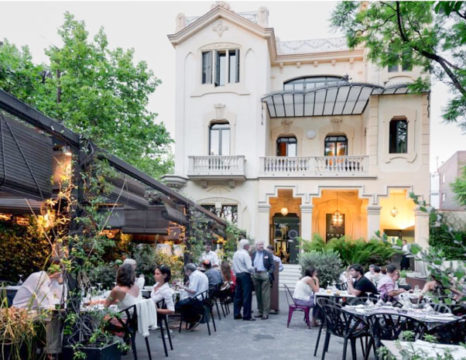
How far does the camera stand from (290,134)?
20.2m

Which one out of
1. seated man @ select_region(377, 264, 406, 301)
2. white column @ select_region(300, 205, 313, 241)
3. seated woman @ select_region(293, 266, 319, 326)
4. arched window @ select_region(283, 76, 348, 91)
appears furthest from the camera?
arched window @ select_region(283, 76, 348, 91)

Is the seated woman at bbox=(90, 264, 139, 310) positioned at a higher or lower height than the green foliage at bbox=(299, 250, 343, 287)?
higher

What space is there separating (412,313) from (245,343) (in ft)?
9.16

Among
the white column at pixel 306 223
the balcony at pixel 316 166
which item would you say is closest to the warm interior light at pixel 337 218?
the balcony at pixel 316 166

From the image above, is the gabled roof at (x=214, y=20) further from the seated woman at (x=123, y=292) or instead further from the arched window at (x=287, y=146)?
the seated woman at (x=123, y=292)

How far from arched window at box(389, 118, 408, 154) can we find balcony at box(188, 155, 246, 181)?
6889 millimetres

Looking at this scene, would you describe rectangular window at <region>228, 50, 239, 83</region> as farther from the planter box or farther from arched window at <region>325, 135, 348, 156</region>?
the planter box

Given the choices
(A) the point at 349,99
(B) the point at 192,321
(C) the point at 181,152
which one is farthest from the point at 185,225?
(A) the point at 349,99

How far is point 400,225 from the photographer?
18.9 meters

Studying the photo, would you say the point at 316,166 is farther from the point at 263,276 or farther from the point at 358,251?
the point at 263,276

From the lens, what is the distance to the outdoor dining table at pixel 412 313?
5359 mm

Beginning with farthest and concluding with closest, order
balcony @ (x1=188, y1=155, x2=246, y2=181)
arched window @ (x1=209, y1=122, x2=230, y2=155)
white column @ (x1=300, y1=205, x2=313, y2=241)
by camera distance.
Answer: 1. arched window @ (x1=209, y1=122, x2=230, y2=155)
2. balcony @ (x1=188, y1=155, x2=246, y2=181)
3. white column @ (x1=300, y1=205, x2=313, y2=241)

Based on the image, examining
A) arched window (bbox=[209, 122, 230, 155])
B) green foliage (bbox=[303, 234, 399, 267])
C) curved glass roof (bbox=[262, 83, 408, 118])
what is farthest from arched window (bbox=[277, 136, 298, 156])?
green foliage (bbox=[303, 234, 399, 267])

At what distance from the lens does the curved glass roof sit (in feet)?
53.8
